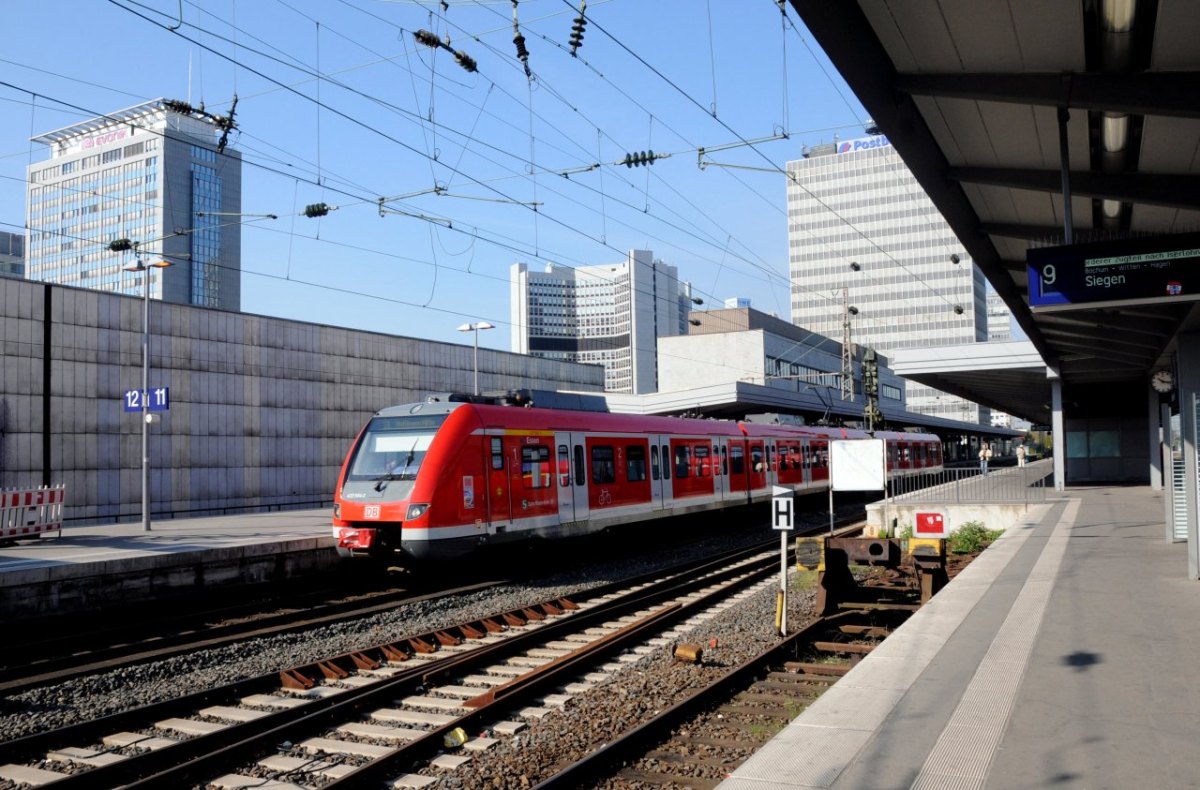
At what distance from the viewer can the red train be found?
13.3 metres

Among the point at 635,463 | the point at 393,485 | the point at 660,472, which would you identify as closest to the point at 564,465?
the point at 635,463

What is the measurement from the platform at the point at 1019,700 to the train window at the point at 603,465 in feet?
25.7

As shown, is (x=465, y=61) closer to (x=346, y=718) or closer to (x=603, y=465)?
(x=603, y=465)

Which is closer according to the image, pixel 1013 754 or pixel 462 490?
pixel 1013 754

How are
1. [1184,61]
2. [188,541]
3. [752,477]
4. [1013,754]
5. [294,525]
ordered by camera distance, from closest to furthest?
[1013,754] < [1184,61] < [188,541] < [294,525] < [752,477]

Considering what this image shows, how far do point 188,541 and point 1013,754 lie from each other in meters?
14.7

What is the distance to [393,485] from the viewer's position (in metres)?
13.5

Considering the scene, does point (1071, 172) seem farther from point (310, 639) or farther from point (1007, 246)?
point (310, 639)

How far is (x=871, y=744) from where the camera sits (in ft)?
17.1

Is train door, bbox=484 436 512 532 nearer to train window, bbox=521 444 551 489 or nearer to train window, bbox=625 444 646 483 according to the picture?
train window, bbox=521 444 551 489

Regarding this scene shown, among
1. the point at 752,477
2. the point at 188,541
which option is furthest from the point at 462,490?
the point at 752,477

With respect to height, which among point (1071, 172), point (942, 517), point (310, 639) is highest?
point (1071, 172)

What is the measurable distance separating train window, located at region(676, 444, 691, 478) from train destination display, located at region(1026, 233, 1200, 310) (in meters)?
11.2

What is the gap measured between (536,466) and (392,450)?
266 cm
